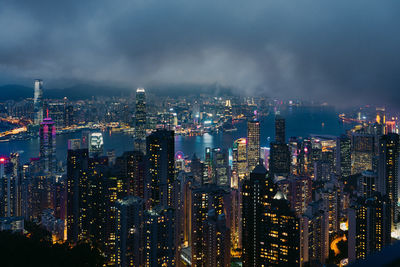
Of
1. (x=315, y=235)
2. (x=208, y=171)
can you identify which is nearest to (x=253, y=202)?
(x=315, y=235)

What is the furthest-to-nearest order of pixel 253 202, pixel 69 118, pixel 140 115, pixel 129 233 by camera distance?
pixel 140 115 → pixel 69 118 → pixel 253 202 → pixel 129 233

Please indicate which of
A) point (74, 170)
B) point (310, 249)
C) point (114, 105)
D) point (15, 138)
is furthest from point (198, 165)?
point (15, 138)

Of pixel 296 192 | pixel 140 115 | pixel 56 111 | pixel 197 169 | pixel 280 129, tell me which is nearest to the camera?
pixel 296 192

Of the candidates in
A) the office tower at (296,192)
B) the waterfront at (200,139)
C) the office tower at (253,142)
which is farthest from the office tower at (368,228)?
the office tower at (253,142)

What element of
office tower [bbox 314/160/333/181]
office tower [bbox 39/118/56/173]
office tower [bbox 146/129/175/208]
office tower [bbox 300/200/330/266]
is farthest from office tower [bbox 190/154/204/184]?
office tower [bbox 39/118/56/173]

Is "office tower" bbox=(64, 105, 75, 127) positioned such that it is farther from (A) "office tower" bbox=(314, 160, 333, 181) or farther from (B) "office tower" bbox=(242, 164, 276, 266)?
(B) "office tower" bbox=(242, 164, 276, 266)

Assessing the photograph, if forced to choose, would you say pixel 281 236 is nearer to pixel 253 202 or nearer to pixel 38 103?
pixel 253 202

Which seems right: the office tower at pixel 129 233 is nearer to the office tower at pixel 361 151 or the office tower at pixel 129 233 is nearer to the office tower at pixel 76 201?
the office tower at pixel 76 201

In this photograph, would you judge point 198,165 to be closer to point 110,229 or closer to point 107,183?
point 107,183
